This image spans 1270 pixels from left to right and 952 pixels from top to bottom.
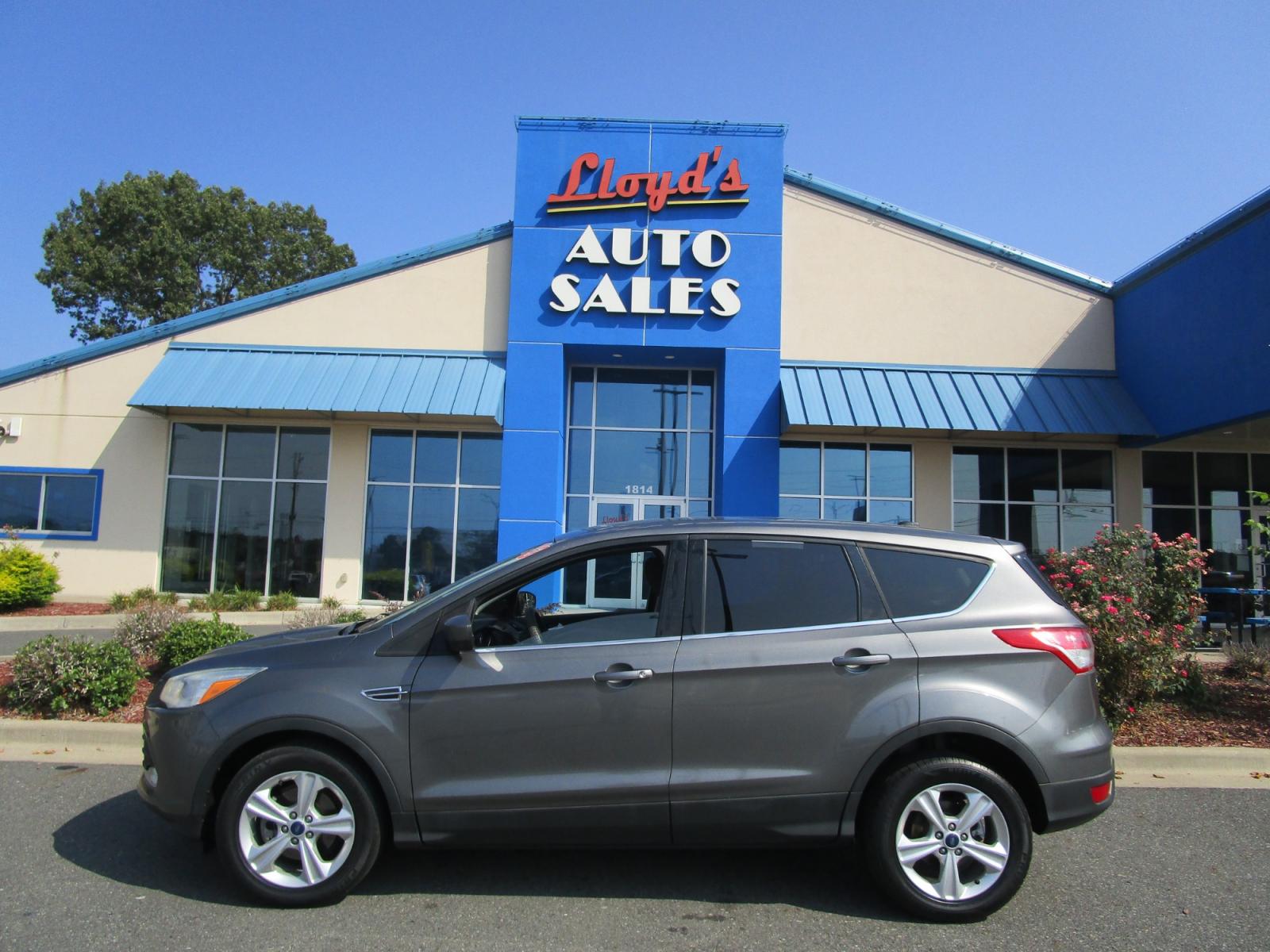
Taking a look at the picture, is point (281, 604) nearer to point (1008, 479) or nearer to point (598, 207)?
point (598, 207)

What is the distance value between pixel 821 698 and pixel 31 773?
5.41 m

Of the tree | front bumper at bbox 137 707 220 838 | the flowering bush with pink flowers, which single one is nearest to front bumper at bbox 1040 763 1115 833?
the flowering bush with pink flowers

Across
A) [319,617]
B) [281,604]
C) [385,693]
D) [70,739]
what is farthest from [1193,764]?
[281,604]

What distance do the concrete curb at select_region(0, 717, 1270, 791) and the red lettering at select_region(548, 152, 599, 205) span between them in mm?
11455

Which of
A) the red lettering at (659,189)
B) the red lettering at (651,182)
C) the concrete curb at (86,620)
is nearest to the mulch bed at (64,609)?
the concrete curb at (86,620)

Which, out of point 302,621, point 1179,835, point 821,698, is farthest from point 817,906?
point 302,621

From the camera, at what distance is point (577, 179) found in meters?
15.2

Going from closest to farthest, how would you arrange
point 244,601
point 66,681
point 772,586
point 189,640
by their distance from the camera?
point 772,586
point 66,681
point 189,640
point 244,601

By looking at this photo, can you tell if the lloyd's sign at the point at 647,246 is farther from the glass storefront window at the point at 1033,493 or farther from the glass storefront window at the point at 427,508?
the glass storefront window at the point at 1033,493

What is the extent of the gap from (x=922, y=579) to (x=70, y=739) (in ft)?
20.5

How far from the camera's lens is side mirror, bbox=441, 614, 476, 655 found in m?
3.79

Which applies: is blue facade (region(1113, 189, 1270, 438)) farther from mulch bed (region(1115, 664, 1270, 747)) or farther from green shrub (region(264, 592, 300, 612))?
green shrub (region(264, 592, 300, 612))

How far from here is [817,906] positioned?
12.8 feet

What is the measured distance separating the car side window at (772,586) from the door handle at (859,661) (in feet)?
0.61
